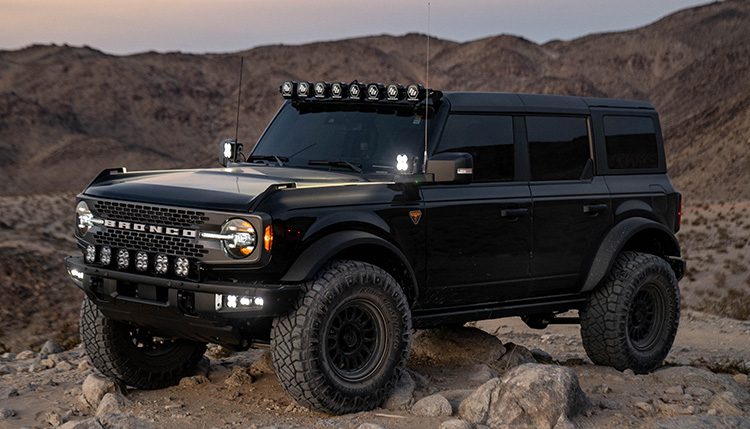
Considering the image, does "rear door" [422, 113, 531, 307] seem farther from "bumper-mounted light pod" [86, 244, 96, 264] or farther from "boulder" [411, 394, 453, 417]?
"bumper-mounted light pod" [86, 244, 96, 264]

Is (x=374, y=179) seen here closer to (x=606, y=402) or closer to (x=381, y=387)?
(x=381, y=387)

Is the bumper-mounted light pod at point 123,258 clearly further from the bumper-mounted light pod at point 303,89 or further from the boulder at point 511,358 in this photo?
the boulder at point 511,358

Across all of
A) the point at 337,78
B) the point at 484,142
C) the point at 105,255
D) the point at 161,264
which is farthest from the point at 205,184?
the point at 337,78

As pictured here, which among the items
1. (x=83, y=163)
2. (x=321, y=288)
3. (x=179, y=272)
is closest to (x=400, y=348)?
(x=321, y=288)

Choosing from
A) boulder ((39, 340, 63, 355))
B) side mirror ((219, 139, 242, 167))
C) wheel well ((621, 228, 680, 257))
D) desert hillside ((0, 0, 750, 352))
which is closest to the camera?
side mirror ((219, 139, 242, 167))

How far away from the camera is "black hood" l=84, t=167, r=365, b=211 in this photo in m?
7.07

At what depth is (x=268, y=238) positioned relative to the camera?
22.5 ft

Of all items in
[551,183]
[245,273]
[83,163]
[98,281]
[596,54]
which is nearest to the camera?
[245,273]

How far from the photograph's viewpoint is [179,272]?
7102mm

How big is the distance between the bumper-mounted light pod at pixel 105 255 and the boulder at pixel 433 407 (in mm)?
2354

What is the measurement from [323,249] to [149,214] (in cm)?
121

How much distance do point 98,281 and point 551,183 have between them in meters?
3.76

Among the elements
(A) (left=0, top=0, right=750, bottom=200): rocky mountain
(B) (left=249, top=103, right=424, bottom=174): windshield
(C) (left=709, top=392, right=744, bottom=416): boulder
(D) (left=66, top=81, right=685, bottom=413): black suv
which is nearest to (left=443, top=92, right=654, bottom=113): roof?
(D) (left=66, top=81, right=685, bottom=413): black suv

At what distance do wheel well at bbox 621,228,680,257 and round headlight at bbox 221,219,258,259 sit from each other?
13.9 ft
